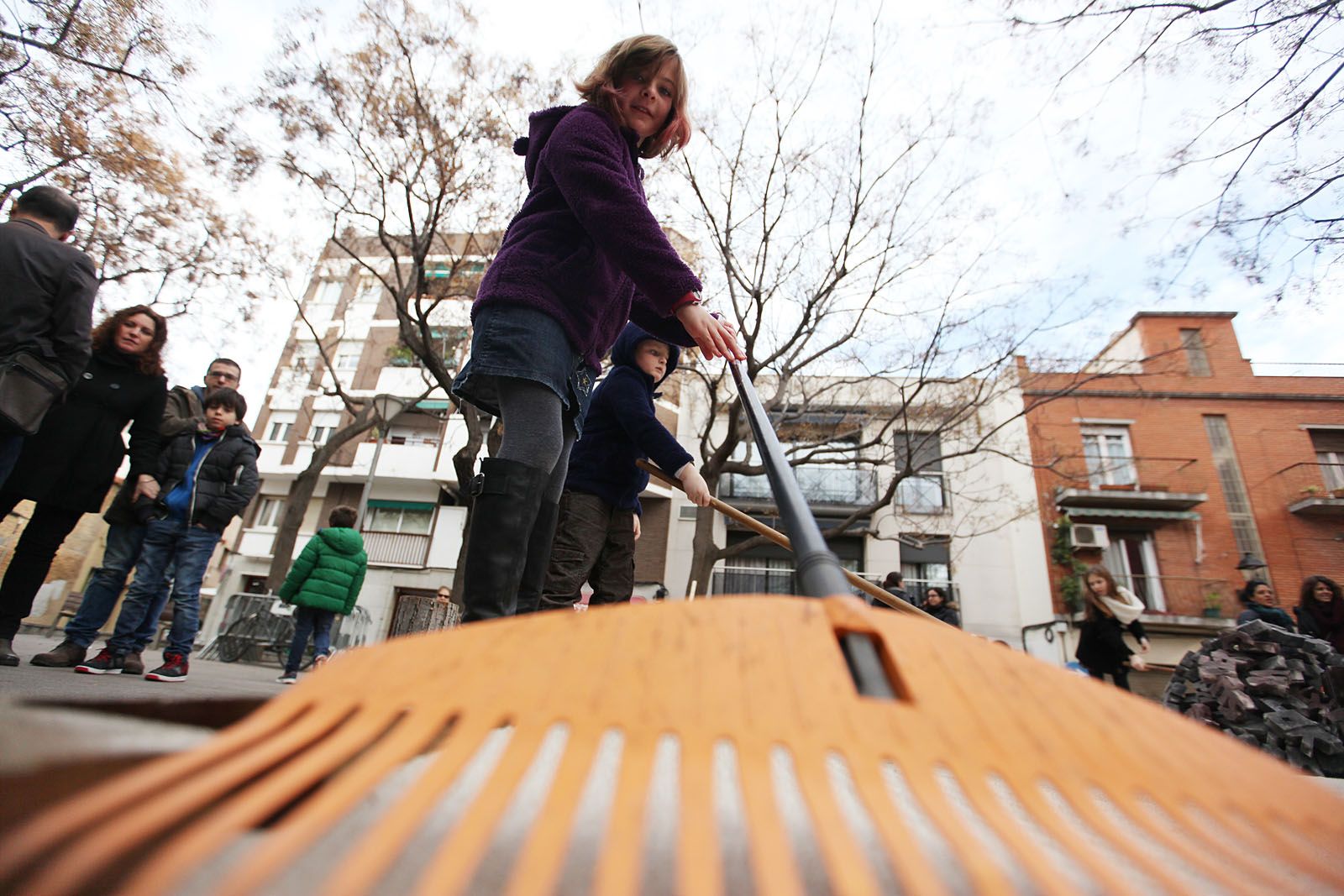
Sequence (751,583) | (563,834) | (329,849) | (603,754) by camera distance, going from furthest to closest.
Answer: (751,583) < (603,754) < (329,849) < (563,834)

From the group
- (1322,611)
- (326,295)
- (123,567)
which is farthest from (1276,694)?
(326,295)

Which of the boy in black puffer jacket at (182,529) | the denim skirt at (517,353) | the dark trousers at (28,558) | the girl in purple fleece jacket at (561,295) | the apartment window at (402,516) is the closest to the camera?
the girl in purple fleece jacket at (561,295)

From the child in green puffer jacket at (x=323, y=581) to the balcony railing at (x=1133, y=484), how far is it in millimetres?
15328

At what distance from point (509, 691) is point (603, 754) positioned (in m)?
0.35

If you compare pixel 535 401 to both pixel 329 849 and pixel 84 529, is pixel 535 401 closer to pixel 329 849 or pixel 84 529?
pixel 329 849

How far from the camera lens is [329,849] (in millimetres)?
476

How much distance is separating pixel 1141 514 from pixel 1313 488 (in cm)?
379

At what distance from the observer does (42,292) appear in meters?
2.37

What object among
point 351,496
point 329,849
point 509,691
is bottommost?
point 329,849

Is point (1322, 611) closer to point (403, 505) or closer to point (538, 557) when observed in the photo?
point (538, 557)

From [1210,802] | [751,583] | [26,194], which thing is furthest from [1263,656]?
[751,583]

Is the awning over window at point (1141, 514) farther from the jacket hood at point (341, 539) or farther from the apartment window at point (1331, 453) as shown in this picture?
the jacket hood at point (341, 539)

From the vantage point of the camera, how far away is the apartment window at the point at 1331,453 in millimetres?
14969

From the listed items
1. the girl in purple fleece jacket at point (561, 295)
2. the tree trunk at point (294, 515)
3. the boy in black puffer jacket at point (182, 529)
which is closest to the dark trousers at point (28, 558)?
the boy in black puffer jacket at point (182, 529)
